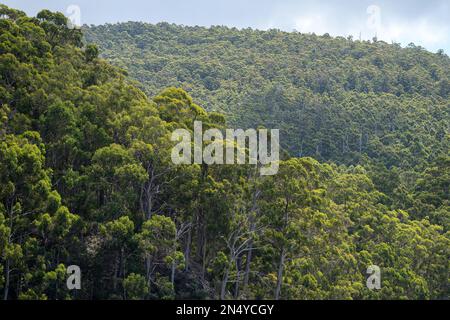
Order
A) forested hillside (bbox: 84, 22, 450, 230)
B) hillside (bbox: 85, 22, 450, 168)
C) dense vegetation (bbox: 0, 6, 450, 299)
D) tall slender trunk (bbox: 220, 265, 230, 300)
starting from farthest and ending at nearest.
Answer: hillside (bbox: 85, 22, 450, 168) → forested hillside (bbox: 84, 22, 450, 230) → tall slender trunk (bbox: 220, 265, 230, 300) → dense vegetation (bbox: 0, 6, 450, 299)

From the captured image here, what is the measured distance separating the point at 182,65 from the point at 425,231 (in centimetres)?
6063

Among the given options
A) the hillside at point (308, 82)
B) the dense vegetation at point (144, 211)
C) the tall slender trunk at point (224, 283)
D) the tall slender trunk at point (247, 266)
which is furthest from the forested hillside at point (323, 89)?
the tall slender trunk at point (224, 283)

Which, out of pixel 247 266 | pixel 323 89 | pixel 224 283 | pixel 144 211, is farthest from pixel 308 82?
pixel 224 283

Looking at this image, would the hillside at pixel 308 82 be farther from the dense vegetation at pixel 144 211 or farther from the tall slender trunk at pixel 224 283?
the tall slender trunk at pixel 224 283

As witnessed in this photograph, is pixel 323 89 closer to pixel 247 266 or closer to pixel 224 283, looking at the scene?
pixel 247 266

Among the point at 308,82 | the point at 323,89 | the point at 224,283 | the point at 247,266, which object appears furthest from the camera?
the point at 308,82

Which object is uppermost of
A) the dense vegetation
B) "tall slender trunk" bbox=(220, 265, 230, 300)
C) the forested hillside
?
the forested hillside

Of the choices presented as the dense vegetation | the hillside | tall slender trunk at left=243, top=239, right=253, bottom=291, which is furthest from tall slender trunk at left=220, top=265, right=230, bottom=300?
the hillside

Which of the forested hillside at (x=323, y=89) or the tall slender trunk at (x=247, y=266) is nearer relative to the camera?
the tall slender trunk at (x=247, y=266)

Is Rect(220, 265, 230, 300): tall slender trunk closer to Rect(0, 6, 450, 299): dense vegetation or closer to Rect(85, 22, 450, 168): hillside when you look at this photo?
Rect(0, 6, 450, 299): dense vegetation

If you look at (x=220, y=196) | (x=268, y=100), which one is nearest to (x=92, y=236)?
(x=220, y=196)

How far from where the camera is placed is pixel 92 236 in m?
24.3

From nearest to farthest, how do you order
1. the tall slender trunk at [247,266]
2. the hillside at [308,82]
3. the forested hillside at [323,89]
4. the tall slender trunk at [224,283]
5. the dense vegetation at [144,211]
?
the dense vegetation at [144,211], the tall slender trunk at [224,283], the tall slender trunk at [247,266], the forested hillside at [323,89], the hillside at [308,82]
